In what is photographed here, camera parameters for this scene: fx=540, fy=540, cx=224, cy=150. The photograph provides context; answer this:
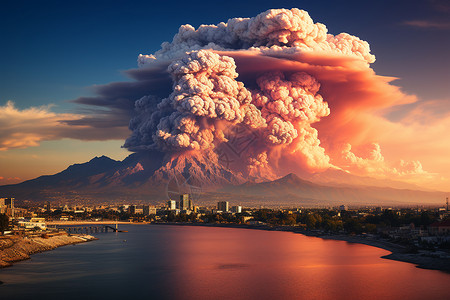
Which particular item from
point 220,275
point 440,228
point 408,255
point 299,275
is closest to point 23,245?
point 220,275

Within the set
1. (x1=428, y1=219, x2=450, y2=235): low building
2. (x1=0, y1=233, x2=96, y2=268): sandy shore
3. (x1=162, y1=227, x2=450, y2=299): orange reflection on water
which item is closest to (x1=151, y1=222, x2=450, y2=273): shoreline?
(x1=162, y1=227, x2=450, y2=299): orange reflection on water

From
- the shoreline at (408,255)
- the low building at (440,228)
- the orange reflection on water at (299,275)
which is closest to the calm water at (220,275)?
the orange reflection on water at (299,275)

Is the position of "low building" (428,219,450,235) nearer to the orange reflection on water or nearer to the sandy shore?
the orange reflection on water

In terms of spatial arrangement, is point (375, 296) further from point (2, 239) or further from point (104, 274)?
point (2, 239)

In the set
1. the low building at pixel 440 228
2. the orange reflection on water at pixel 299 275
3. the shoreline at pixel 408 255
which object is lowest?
the orange reflection on water at pixel 299 275

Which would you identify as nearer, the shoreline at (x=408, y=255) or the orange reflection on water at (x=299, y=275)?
the orange reflection on water at (x=299, y=275)

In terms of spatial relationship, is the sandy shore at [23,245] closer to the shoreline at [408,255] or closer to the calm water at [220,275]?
the calm water at [220,275]

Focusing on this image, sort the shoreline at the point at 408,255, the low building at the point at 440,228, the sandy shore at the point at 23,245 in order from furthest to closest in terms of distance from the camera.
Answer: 1. the low building at the point at 440,228
2. the sandy shore at the point at 23,245
3. the shoreline at the point at 408,255

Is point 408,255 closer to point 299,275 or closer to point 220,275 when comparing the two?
point 299,275
